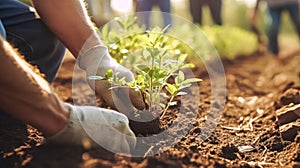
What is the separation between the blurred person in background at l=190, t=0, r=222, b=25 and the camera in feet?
19.4

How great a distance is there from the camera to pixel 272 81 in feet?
13.1

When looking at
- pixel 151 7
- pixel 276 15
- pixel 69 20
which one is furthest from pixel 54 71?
pixel 276 15

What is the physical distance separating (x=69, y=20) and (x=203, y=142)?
79 cm

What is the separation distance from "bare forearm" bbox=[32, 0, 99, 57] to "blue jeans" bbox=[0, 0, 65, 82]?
169 mm

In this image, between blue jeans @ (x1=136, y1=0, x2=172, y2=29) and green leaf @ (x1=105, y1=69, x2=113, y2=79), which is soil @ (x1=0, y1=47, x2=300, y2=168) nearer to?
green leaf @ (x1=105, y1=69, x2=113, y2=79)

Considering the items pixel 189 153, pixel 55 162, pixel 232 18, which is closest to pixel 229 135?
pixel 189 153

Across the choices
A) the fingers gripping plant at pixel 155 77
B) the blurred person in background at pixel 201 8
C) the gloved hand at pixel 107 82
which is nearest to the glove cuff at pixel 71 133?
the fingers gripping plant at pixel 155 77

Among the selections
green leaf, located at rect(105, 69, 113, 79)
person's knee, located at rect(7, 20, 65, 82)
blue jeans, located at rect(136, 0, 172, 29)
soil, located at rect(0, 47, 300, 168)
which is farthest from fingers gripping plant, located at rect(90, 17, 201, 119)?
blue jeans, located at rect(136, 0, 172, 29)

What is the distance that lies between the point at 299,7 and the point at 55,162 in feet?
19.9

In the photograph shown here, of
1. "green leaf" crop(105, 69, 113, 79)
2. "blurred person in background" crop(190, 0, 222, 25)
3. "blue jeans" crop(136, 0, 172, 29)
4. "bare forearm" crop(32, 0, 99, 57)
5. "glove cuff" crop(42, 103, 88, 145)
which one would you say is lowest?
"glove cuff" crop(42, 103, 88, 145)

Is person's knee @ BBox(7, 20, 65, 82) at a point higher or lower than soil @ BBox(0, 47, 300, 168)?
higher

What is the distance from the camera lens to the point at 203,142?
5.88ft

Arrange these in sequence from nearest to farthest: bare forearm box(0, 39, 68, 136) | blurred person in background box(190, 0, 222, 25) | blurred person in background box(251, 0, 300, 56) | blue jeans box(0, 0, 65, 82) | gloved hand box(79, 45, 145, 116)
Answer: bare forearm box(0, 39, 68, 136)
gloved hand box(79, 45, 145, 116)
blue jeans box(0, 0, 65, 82)
blurred person in background box(190, 0, 222, 25)
blurred person in background box(251, 0, 300, 56)

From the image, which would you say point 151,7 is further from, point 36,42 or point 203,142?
point 203,142
